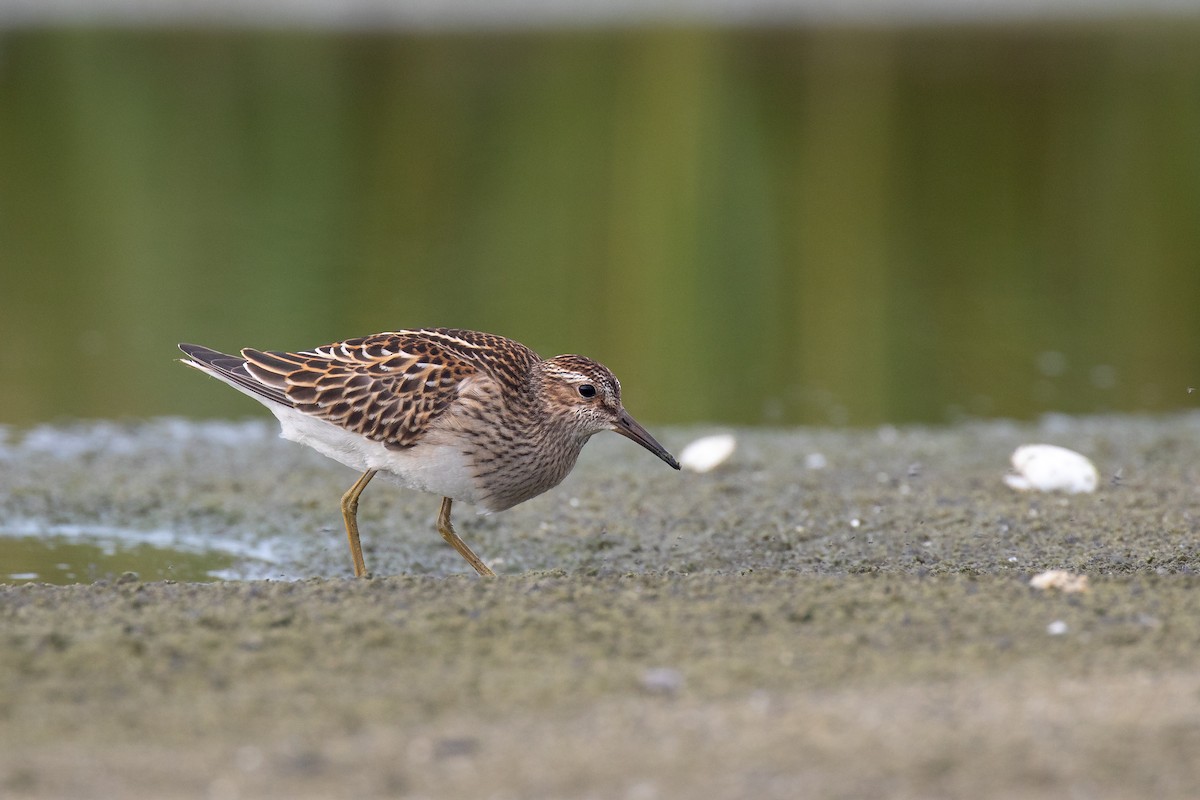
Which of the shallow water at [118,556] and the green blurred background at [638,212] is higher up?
the green blurred background at [638,212]

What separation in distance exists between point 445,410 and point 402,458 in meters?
0.29

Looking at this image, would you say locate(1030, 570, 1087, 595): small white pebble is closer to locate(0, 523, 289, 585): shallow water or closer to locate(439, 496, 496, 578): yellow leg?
locate(439, 496, 496, 578): yellow leg

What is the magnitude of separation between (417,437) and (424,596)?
1436mm

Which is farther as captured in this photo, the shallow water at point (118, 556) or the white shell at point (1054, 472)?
the white shell at point (1054, 472)

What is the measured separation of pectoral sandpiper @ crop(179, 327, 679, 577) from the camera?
22.6ft

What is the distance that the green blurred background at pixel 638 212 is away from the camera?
13.7 m

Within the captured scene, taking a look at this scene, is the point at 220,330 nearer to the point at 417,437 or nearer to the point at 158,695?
the point at 417,437

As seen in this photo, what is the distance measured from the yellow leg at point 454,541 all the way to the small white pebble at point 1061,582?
250 centimetres

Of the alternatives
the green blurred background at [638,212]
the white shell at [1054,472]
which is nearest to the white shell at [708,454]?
the white shell at [1054,472]

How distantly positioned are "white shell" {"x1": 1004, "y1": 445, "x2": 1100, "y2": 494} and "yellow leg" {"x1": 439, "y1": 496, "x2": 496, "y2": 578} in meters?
2.96

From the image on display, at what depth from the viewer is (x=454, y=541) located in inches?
287

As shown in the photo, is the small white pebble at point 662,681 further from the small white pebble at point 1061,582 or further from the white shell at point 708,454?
the white shell at point 708,454

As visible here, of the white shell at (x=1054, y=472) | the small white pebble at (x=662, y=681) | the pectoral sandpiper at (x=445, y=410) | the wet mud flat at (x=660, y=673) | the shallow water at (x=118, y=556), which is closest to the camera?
the wet mud flat at (x=660, y=673)

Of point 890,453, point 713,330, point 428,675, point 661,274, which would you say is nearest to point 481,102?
point 661,274
